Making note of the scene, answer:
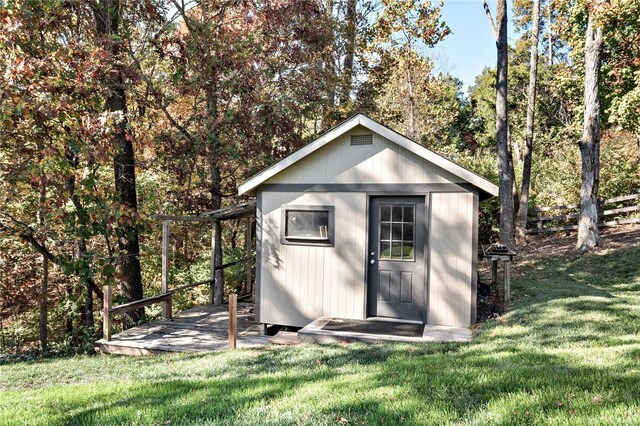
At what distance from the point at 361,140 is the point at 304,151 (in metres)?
1.04

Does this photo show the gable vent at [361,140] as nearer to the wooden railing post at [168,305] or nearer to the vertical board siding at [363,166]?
the vertical board siding at [363,166]

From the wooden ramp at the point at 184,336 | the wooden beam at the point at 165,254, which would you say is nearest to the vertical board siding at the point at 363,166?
the wooden beam at the point at 165,254

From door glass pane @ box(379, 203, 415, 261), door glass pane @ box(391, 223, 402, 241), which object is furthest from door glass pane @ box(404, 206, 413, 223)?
door glass pane @ box(391, 223, 402, 241)

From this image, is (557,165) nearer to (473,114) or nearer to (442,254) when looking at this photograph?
(473,114)

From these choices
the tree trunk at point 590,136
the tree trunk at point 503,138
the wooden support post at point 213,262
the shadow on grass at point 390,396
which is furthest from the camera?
the tree trunk at point 503,138

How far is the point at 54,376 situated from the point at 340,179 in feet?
17.3

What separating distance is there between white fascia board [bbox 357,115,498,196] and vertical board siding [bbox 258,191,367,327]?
121 cm

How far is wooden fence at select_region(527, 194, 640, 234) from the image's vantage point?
16656 millimetres

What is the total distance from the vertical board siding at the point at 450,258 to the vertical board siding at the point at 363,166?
437mm

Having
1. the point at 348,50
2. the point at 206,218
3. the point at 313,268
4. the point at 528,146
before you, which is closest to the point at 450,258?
the point at 313,268

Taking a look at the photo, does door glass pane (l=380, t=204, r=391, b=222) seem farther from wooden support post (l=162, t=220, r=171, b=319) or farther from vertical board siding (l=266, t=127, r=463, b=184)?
wooden support post (l=162, t=220, r=171, b=319)

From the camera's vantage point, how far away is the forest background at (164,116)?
762 cm

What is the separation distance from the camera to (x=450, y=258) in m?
7.30

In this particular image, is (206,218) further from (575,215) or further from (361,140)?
(575,215)
